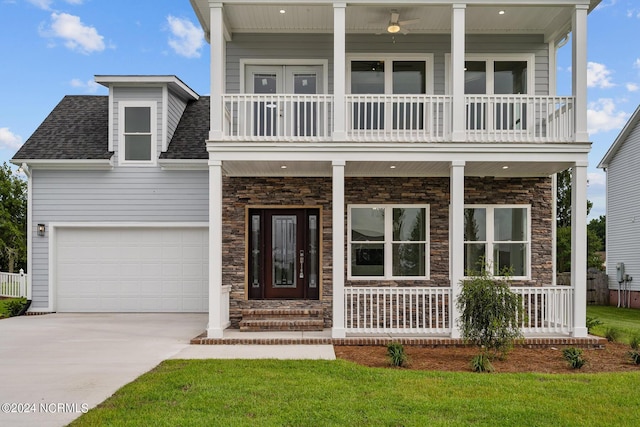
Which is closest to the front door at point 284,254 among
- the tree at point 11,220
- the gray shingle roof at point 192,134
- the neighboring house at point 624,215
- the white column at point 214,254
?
the white column at point 214,254

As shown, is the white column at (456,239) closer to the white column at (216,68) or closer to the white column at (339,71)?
the white column at (339,71)

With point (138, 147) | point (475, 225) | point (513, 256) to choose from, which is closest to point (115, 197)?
point (138, 147)

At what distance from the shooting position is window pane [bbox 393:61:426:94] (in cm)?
1078

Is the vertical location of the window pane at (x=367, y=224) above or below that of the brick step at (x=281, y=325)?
above

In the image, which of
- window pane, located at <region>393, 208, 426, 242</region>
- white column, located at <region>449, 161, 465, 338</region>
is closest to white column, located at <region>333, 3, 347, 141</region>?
white column, located at <region>449, 161, 465, 338</region>

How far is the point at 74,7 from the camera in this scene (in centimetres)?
2114

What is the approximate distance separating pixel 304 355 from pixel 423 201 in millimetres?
4606

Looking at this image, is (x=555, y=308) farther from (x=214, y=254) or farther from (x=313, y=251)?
(x=214, y=254)

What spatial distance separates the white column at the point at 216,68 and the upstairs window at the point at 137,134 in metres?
4.34

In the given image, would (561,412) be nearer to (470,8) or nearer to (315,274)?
(315,274)

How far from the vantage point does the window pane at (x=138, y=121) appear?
42.3 ft

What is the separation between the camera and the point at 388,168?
10.1 metres

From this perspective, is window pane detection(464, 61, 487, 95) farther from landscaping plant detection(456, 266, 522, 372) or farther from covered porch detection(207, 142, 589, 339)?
landscaping plant detection(456, 266, 522, 372)

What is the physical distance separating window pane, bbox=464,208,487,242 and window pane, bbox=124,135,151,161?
7786mm
